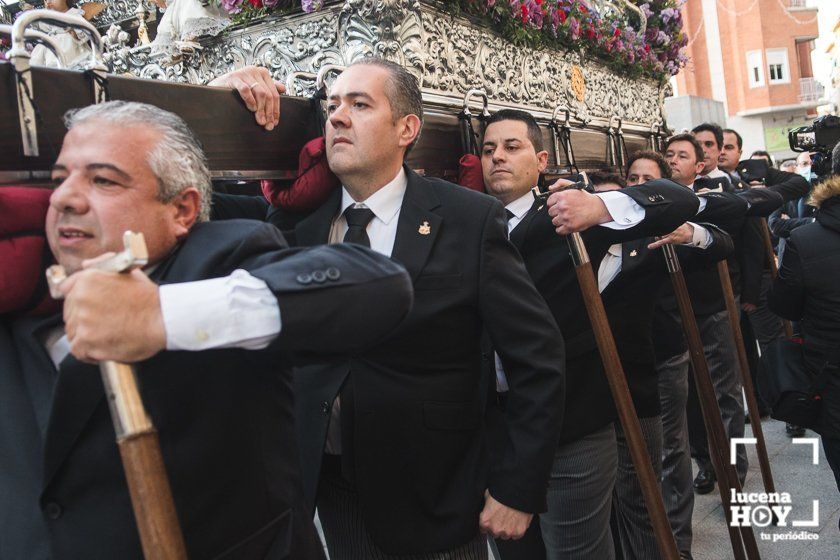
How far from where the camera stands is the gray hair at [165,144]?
1.68m

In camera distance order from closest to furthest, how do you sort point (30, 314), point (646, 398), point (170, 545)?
point (170, 545) → point (30, 314) → point (646, 398)

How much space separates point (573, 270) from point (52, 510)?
242 centimetres

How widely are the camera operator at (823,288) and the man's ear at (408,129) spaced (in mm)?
2187

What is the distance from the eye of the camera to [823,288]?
3.91 m

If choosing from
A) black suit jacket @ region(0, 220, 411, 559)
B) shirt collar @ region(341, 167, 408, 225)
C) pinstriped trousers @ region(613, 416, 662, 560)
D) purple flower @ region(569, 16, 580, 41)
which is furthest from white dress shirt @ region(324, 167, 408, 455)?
purple flower @ region(569, 16, 580, 41)

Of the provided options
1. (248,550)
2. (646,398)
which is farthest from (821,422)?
(248,550)

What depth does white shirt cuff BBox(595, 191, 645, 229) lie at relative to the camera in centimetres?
340

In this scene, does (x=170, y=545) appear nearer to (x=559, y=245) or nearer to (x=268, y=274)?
(x=268, y=274)

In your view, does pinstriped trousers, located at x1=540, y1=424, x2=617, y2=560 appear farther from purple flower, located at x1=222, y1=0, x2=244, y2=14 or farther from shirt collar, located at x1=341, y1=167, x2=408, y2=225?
purple flower, located at x1=222, y1=0, x2=244, y2=14

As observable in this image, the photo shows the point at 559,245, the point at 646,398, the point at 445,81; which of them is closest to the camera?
the point at 559,245

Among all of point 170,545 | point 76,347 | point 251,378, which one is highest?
point 76,347

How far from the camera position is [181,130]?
1.79 m

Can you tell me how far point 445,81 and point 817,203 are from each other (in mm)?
1969

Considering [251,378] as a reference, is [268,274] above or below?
above
